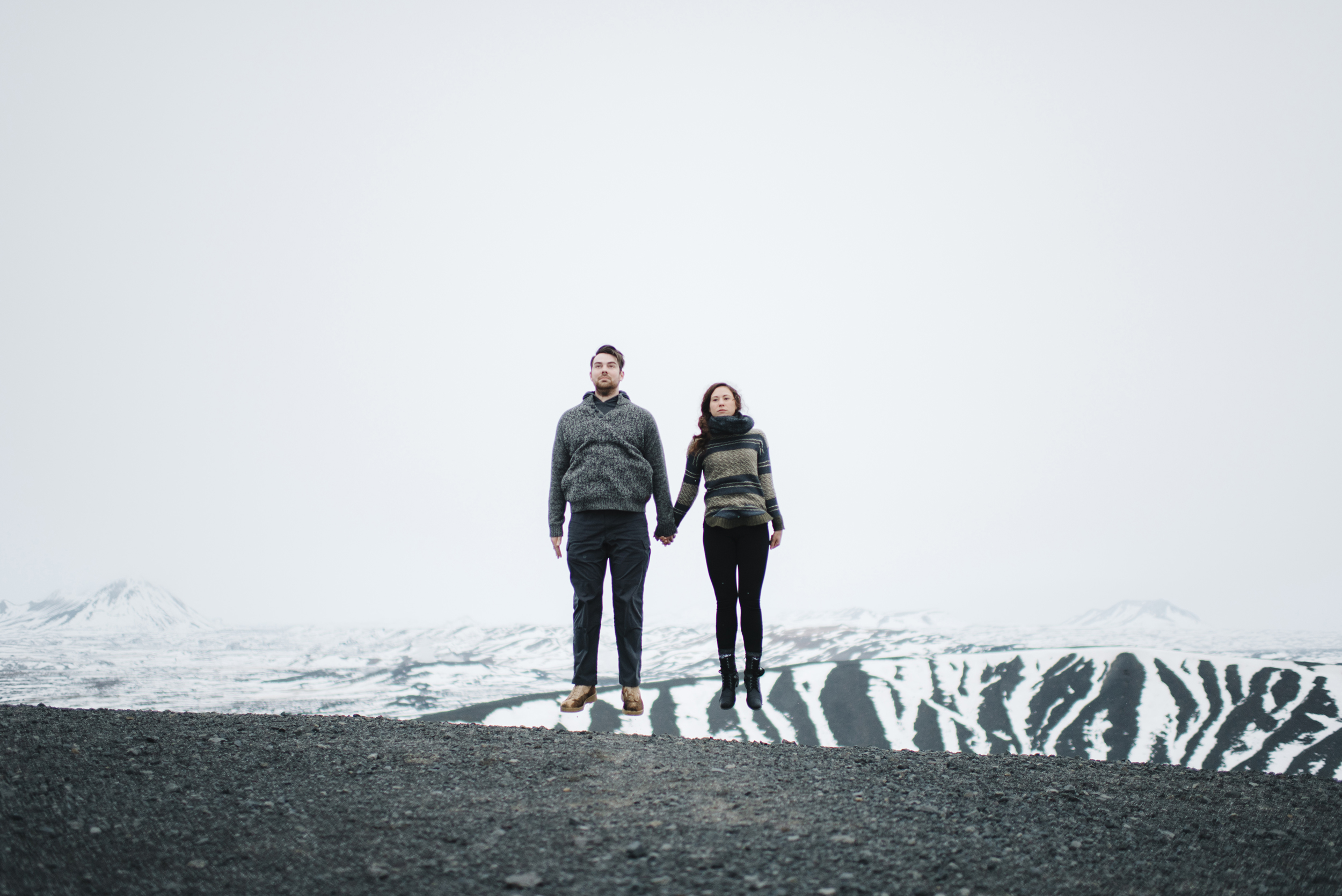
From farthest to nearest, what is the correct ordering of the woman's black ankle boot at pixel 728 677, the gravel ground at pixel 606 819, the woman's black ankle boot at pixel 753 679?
1. the woman's black ankle boot at pixel 728 677
2. the woman's black ankle boot at pixel 753 679
3. the gravel ground at pixel 606 819

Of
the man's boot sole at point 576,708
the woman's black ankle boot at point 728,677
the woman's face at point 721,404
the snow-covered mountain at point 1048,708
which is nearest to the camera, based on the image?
the man's boot sole at point 576,708

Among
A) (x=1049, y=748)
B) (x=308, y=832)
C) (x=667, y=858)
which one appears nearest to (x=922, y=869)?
(x=667, y=858)

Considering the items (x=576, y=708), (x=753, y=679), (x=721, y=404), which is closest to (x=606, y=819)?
(x=576, y=708)

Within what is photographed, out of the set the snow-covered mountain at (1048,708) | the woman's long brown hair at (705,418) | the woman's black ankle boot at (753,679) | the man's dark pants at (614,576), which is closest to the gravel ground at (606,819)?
the woman's black ankle boot at (753,679)

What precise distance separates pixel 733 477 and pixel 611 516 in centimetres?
107

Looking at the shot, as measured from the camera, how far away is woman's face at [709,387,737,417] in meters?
6.42

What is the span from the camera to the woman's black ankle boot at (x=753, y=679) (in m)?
6.16

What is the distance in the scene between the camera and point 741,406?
21.5ft

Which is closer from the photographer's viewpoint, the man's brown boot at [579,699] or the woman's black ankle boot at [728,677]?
the man's brown boot at [579,699]

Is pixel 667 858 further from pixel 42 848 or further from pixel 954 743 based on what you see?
pixel 954 743

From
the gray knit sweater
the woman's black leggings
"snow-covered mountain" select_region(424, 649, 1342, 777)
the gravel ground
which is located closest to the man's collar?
the gray knit sweater

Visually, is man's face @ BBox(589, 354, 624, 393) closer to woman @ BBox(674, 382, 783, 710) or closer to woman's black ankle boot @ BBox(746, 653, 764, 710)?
woman @ BBox(674, 382, 783, 710)

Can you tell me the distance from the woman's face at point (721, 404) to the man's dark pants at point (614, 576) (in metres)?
1.09

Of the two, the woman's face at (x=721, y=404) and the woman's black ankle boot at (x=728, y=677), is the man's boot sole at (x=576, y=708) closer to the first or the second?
the woman's black ankle boot at (x=728, y=677)
